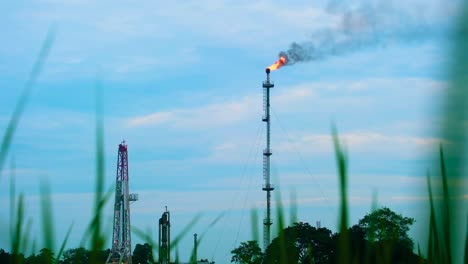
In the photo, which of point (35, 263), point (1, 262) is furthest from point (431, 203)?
point (1, 262)

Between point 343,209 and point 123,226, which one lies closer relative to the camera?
point 343,209

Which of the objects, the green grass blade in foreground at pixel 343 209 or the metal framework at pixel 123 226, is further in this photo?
the metal framework at pixel 123 226

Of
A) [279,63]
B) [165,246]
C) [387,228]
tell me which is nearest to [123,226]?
[165,246]

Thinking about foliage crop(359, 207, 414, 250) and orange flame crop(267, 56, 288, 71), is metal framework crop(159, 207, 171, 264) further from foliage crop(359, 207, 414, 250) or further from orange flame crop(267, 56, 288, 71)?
orange flame crop(267, 56, 288, 71)

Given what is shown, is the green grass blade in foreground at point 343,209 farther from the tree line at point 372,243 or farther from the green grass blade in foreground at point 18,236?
the green grass blade in foreground at point 18,236

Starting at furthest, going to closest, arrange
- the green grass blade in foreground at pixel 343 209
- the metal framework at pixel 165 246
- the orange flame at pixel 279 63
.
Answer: the orange flame at pixel 279 63 < the metal framework at pixel 165 246 < the green grass blade in foreground at pixel 343 209

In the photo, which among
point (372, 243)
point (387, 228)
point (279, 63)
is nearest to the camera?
point (372, 243)

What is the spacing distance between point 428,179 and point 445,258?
26 centimetres

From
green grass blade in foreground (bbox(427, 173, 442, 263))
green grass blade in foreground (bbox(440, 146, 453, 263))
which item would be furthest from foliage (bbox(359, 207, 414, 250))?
green grass blade in foreground (bbox(440, 146, 453, 263))

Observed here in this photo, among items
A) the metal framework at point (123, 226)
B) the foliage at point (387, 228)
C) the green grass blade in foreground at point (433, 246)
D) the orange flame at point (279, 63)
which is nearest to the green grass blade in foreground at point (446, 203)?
the green grass blade in foreground at point (433, 246)

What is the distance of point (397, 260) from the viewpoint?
7.32ft

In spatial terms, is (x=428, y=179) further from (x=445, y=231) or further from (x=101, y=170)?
(x=101, y=170)

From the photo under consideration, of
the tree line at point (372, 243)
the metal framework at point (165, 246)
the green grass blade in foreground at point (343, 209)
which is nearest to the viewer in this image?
the green grass blade in foreground at point (343, 209)

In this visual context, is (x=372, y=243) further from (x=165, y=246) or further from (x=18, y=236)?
(x=165, y=246)
